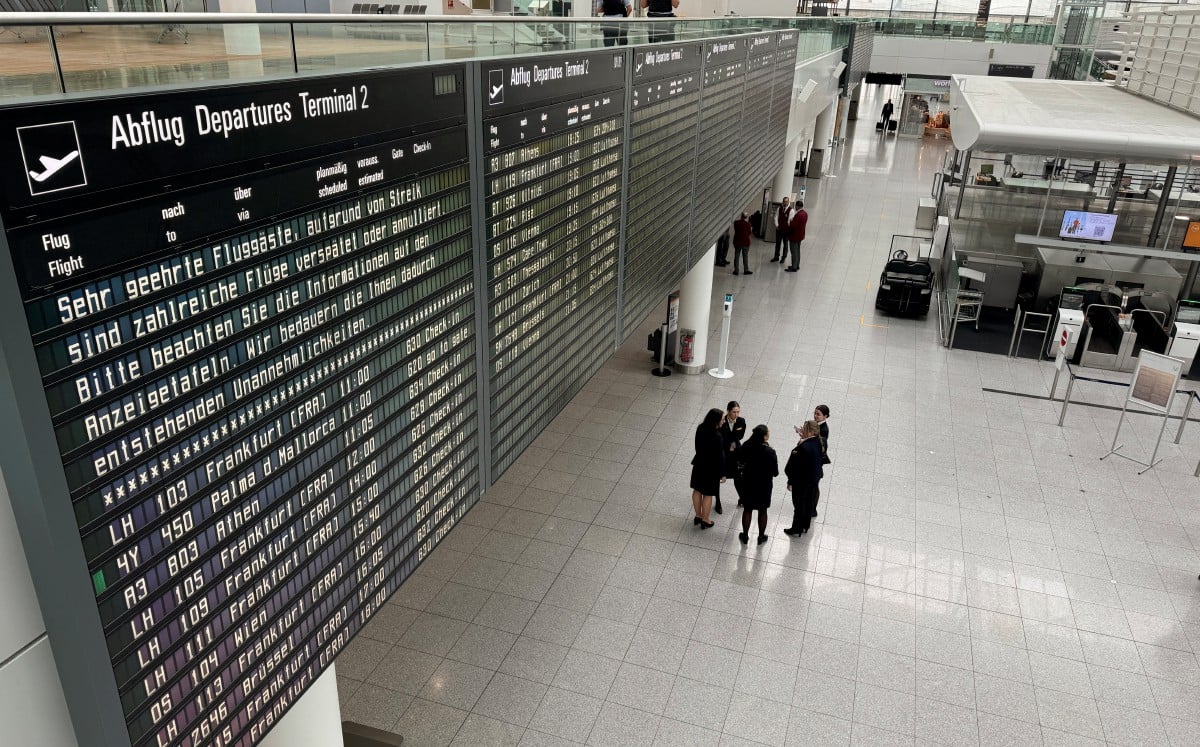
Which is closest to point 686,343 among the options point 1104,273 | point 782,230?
point 782,230

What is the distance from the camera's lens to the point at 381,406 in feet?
11.6

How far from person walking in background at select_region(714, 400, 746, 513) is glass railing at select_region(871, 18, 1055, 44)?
34.1 m

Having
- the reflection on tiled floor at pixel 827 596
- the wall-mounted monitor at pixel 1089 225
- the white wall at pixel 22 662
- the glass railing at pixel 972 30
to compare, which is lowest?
the reflection on tiled floor at pixel 827 596

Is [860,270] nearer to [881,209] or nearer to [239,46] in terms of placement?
[881,209]

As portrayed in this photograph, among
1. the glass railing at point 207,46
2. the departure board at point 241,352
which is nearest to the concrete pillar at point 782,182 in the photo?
the glass railing at point 207,46

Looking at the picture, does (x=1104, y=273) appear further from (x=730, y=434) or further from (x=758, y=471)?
(x=758, y=471)

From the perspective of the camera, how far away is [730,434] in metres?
9.31

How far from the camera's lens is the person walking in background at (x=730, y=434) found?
356 inches

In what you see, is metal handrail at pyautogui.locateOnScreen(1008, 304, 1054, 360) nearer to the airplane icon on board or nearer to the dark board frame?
the dark board frame

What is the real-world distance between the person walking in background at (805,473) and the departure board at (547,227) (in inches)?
129

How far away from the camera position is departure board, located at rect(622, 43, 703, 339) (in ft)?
21.7

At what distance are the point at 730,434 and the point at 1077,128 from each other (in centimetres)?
909

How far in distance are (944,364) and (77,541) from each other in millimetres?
14328

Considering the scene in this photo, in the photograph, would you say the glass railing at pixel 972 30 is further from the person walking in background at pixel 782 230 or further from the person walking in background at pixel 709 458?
the person walking in background at pixel 709 458
